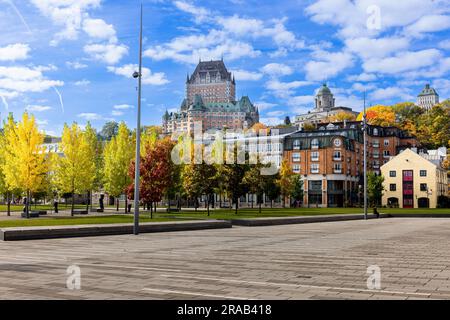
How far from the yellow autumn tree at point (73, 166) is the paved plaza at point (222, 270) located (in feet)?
79.3

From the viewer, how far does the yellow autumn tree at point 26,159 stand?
1478 inches

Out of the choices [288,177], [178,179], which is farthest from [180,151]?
[288,177]

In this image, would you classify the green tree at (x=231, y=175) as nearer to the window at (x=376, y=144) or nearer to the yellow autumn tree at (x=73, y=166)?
the yellow autumn tree at (x=73, y=166)

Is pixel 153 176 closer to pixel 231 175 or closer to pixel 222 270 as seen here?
pixel 231 175

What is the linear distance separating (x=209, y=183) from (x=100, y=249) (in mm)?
28105

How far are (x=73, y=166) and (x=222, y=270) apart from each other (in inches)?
1327

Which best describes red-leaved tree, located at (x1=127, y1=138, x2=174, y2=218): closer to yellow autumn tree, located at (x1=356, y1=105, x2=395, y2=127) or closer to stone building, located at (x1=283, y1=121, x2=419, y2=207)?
stone building, located at (x1=283, y1=121, x2=419, y2=207)

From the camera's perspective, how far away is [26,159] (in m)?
37.6

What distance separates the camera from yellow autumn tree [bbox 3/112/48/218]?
123 feet

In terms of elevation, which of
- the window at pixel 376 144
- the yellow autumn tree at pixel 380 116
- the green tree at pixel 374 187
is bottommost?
the green tree at pixel 374 187

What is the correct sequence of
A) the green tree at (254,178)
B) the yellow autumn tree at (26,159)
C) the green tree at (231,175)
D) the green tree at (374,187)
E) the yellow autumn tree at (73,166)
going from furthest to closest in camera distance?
the green tree at (374,187), the green tree at (254,178), the green tree at (231,175), the yellow autumn tree at (73,166), the yellow autumn tree at (26,159)

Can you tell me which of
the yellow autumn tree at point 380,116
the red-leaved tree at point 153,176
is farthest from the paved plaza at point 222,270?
the yellow autumn tree at point 380,116

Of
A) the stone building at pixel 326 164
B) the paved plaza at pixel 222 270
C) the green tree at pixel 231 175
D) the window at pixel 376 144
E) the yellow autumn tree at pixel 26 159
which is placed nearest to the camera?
the paved plaza at pixel 222 270

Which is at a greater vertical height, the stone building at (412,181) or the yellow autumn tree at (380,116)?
the yellow autumn tree at (380,116)
